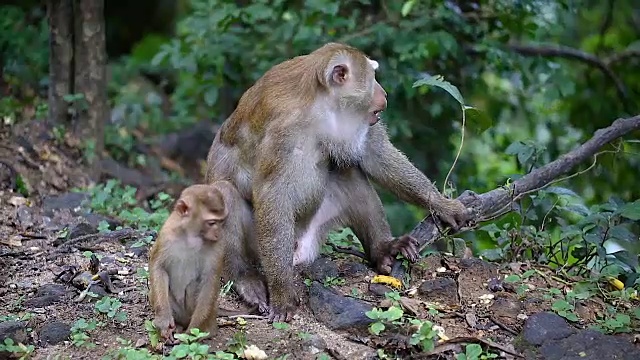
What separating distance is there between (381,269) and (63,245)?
2.09 meters

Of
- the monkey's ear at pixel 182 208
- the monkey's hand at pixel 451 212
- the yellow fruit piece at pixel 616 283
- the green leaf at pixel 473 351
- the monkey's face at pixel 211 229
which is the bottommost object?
the yellow fruit piece at pixel 616 283

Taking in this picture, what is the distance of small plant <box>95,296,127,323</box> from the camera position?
4.89 m

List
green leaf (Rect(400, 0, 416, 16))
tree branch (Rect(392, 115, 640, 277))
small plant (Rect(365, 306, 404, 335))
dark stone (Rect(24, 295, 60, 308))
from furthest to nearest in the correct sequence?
green leaf (Rect(400, 0, 416, 16))
tree branch (Rect(392, 115, 640, 277))
dark stone (Rect(24, 295, 60, 308))
small plant (Rect(365, 306, 404, 335))

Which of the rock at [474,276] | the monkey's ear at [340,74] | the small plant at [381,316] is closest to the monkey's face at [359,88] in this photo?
the monkey's ear at [340,74]

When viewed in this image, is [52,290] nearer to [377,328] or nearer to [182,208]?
[182,208]

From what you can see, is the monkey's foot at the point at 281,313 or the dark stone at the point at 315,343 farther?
the monkey's foot at the point at 281,313

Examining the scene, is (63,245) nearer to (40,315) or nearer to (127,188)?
(40,315)

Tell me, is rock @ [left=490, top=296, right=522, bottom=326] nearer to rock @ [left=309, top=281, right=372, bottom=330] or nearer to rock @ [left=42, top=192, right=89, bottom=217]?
rock @ [left=309, top=281, right=372, bottom=330]

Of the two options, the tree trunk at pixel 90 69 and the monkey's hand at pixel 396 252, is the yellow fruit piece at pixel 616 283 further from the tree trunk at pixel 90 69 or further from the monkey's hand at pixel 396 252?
the tree trunk at pixel 90 69

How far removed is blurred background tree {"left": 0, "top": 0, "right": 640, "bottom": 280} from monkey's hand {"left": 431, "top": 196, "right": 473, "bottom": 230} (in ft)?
2.58

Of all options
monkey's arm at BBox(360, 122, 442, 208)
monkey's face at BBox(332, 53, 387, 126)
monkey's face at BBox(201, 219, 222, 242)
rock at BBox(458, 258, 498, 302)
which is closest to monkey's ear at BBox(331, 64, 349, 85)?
monkey's face at BBox(332, 53, 387, 126)

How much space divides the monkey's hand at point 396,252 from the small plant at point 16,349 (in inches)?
87.6

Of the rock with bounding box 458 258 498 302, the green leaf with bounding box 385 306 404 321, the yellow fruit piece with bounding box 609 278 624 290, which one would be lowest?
the yellow fruit piece with bounding box 609 278 624 290

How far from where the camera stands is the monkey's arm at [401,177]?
19.2ft
